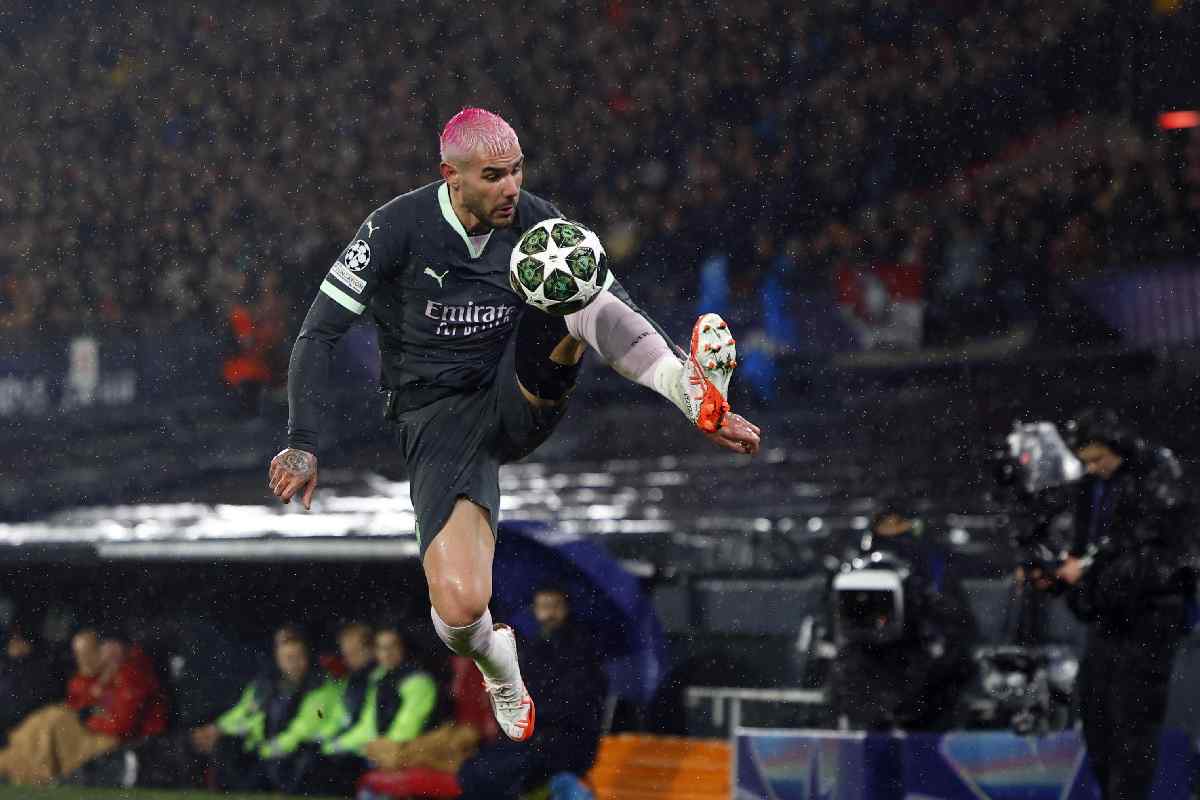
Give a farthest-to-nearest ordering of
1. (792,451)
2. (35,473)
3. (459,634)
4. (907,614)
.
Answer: (35,473), (792,451), (907,614), (459,634)

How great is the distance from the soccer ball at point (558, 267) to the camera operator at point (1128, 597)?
271 cm

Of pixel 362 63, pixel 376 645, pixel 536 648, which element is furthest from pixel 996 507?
pixel 362 63

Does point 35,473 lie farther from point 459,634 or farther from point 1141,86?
point 1141,86

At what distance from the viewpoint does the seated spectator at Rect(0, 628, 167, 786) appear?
7.66 meters

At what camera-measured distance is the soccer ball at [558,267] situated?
3615 millimetres

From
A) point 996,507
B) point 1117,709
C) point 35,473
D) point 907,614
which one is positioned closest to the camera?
point 1117,709

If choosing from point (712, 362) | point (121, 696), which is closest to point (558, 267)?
point (712, 362)

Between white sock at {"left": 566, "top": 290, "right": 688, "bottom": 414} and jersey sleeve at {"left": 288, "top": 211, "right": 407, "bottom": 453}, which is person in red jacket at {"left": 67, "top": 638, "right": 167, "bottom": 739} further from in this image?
white sock at {"left": 566, "top": 290, "right": 688, "bottom": 414}

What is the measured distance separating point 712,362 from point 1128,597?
257cm

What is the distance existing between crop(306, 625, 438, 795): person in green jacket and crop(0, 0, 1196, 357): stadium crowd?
10.3 ft

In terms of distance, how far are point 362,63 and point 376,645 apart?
6.97 meters

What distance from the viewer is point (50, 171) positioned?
13055 millimetres

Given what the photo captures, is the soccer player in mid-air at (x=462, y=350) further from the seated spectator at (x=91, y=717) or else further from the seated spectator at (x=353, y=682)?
the seated spectator at (x=91, y=717)

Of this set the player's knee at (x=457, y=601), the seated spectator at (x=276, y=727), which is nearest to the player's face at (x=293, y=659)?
the seated spectator at (x=276, y=727)
